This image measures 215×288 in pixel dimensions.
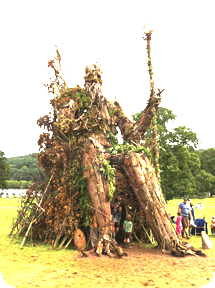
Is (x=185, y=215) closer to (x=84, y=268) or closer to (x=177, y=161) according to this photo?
(x=84, y=268)

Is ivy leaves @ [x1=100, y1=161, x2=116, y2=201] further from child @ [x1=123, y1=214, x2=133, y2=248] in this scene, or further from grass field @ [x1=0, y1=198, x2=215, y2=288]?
grass field @ [x1=0, y1=198, x2=215, y2=288]

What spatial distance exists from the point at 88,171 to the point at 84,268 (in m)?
3.11

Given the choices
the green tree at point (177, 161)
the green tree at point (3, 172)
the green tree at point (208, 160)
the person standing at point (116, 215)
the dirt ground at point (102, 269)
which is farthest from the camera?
the green tree at point (208, 160)

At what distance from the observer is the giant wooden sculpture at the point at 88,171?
889cm

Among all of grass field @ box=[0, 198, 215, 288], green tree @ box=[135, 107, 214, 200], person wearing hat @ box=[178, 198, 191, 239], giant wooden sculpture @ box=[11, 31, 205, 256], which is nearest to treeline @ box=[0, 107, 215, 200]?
green tree @ box=[135, 107, 214, 200]

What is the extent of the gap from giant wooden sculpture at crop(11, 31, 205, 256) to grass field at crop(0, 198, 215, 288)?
0.81 metres

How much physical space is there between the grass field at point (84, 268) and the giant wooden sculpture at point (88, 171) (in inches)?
31.8

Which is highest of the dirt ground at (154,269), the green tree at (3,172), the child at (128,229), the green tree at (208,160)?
the green tree at (208,160)

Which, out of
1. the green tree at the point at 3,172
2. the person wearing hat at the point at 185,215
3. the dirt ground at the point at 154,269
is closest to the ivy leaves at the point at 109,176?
the dirt ground at the point at 154,269

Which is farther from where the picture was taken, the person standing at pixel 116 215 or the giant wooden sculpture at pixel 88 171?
the person standing at pixel 116 215

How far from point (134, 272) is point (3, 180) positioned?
4252 cm

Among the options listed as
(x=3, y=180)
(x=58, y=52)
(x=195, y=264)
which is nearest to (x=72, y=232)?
(x=195, y=264)

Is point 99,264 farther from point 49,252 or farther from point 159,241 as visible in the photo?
point 159,241

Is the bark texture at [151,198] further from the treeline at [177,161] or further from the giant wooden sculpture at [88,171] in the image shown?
the treeline at [177,161]
